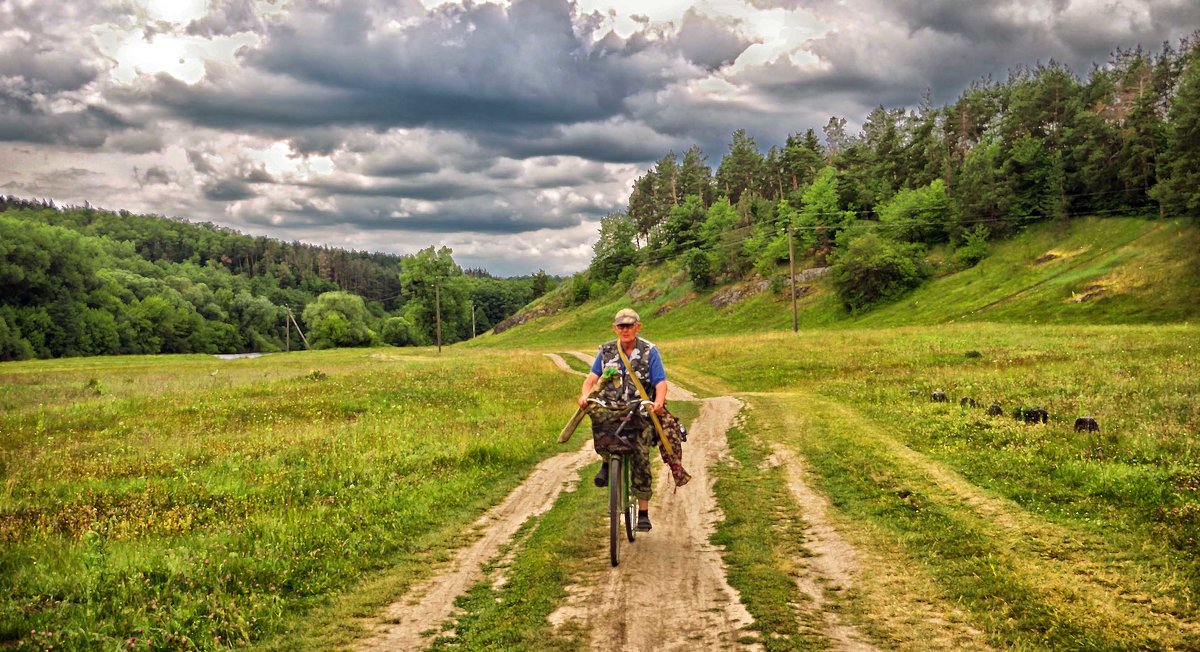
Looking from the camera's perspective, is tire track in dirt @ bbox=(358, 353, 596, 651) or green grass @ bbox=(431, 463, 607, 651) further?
tire track in dirt @ bbox=(358, 353, 596, 651)

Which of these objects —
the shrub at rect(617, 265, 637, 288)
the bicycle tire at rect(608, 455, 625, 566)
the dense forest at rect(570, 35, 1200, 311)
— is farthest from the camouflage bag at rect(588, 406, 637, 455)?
the shrub at rect(617, 265, 637, 288)

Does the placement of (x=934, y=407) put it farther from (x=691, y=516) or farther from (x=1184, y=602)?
(x=1184, y=602)

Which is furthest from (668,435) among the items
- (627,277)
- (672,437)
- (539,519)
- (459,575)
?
(627,277)

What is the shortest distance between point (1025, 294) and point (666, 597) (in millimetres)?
81138

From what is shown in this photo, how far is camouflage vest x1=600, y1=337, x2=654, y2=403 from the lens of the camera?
876 cm

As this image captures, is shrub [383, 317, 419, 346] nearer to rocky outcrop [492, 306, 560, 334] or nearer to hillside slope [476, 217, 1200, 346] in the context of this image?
rocky outcrop [492, 306, 560, 334]

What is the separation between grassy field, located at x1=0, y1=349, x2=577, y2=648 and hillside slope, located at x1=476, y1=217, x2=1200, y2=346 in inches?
2582

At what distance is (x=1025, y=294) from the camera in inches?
2896

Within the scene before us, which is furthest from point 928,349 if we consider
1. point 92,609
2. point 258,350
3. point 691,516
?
point 258,350

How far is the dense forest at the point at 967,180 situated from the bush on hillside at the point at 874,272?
0.52 ft

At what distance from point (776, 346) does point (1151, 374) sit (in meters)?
25.1

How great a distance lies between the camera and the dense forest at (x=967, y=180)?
85.4 meters

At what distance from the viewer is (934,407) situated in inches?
787

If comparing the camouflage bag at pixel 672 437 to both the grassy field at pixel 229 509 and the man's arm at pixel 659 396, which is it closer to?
the man's arm at pixel 659 396
